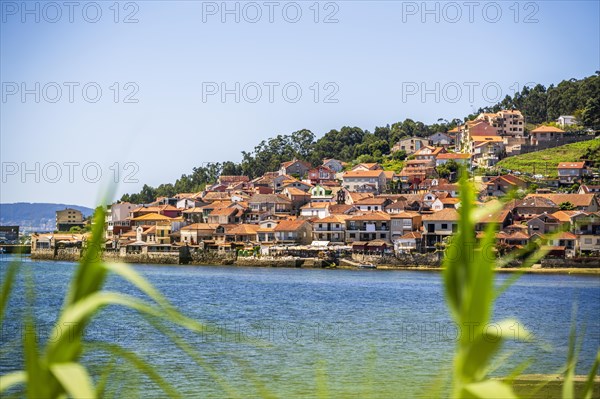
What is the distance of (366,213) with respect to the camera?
5969cm

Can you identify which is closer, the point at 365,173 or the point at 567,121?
the point at 365,173

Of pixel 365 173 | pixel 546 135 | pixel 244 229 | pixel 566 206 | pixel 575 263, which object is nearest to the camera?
pixel 575 263

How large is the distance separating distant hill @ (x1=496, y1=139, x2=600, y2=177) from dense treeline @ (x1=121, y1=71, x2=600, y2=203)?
16.1 metres

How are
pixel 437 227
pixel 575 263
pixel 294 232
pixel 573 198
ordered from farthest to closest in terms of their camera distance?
1. pixel 294 232
2. pixel 573 198
3. pixel 437 227
4. pixel 575 263

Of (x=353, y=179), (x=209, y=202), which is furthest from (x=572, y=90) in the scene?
(x=209, y=202)

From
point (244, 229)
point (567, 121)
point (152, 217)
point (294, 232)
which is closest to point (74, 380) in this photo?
point (294, 232)

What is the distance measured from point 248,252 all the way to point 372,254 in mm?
9063

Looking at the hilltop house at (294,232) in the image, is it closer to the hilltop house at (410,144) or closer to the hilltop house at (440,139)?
the hilltop house at (410,144)

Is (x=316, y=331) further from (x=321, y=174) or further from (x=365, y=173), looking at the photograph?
(x=321, y=174)

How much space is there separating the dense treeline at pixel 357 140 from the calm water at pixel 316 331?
56.5 metres

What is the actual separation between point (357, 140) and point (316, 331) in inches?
3757

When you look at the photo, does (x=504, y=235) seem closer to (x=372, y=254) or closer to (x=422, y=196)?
(x=372, y=254)

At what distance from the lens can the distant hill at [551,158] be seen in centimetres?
7296

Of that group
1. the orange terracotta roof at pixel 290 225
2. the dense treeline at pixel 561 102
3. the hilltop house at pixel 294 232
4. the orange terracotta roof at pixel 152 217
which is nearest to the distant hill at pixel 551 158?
the dense treeline at pixel 561 102
